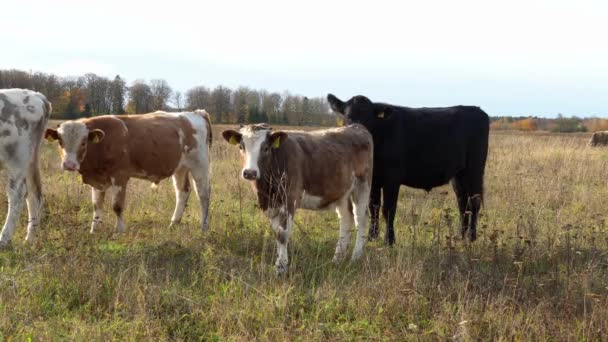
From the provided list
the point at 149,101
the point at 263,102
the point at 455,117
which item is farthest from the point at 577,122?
the point at 455,117

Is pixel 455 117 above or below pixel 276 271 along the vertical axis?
above

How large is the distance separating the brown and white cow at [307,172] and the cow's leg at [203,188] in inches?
105

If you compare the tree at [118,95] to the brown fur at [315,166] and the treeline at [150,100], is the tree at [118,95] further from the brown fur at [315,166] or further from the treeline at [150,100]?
the brown fur at [315,166]

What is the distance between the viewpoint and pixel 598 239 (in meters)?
6.84

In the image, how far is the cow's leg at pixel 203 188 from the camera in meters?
8.40

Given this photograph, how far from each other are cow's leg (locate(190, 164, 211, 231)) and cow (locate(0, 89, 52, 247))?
2.45 metres

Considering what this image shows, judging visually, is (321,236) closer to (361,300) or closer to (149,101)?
(361,300)

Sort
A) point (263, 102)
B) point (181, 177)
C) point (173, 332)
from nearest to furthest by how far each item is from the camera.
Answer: point (173, 332) → point (181, 177) → point (263, 102)

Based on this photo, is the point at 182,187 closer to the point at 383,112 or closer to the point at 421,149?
the point at 383,112

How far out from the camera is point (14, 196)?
6719 millimetres

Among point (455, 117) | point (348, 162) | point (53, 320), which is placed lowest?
point (53, 320)

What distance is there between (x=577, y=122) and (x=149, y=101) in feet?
231

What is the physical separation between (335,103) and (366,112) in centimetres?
65

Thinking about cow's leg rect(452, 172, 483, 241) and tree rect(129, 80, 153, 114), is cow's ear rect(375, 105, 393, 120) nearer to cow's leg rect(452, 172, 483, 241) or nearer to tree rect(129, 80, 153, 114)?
cow's leg rect(452, 172, 483, 241)
